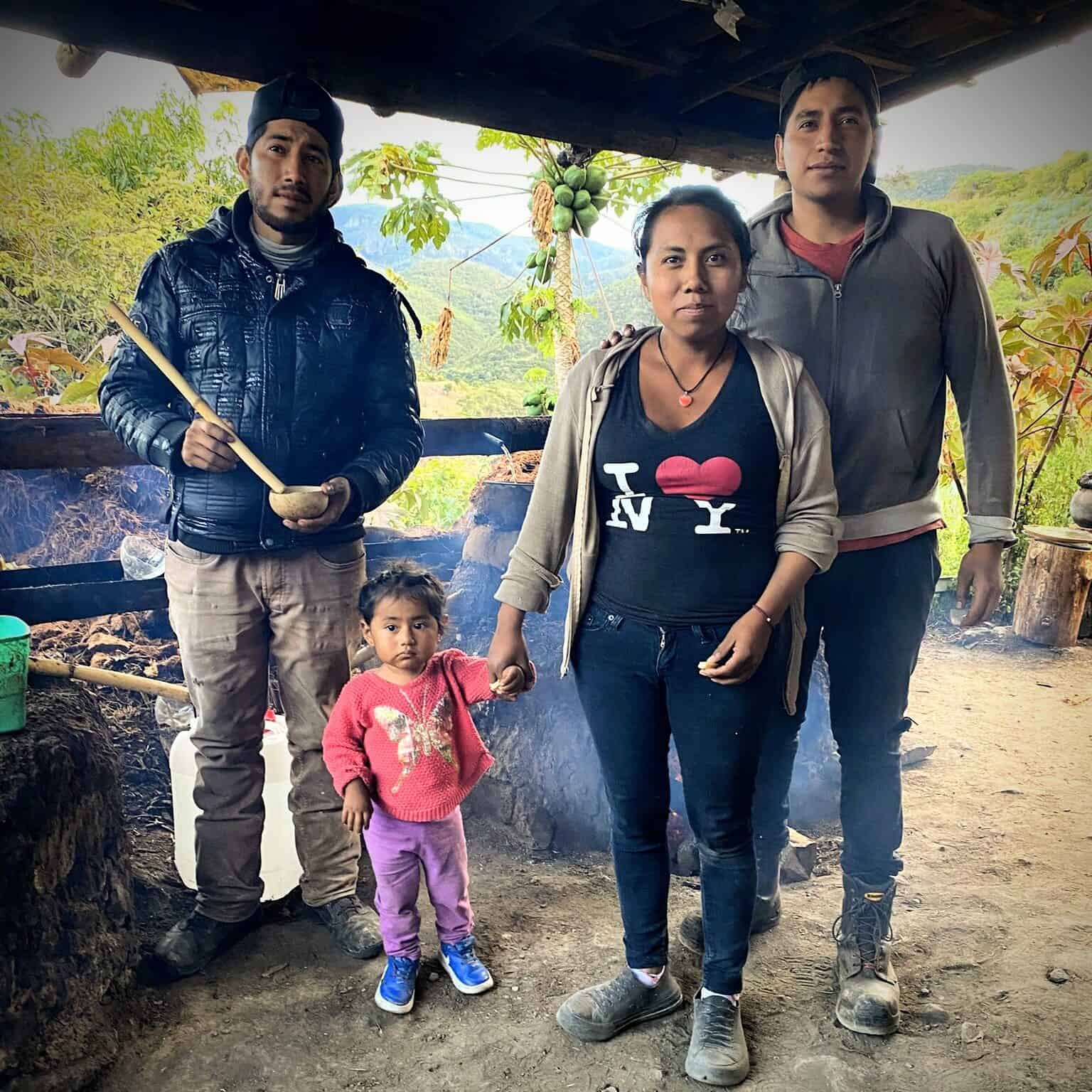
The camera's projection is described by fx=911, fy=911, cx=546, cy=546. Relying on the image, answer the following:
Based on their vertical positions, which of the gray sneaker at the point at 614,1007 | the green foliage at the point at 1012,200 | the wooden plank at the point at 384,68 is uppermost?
the green foliage at the point at 1012,200

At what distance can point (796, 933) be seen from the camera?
102 inches

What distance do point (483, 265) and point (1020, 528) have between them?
6.07 metres

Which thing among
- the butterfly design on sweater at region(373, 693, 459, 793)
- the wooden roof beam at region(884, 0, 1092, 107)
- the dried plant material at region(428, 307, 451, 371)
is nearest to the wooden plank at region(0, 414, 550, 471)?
the butterfly design on sweater at region(373, 693, 459, 793)

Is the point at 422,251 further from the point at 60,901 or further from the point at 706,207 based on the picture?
the point at 60,901

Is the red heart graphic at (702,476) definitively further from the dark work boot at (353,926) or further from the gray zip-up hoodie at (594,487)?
the dark work boot at (353,926)

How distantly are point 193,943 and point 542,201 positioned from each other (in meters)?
4.27

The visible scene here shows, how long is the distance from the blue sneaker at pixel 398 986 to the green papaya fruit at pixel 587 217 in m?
4.17

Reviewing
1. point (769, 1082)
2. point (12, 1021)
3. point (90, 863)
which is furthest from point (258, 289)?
point (769, 1082)

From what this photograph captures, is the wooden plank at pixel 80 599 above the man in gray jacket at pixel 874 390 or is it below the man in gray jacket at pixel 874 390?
below

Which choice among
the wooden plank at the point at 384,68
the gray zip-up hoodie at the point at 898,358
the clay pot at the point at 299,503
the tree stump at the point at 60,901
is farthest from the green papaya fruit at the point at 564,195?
the tree stump at the point at 60,901

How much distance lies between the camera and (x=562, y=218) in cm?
525

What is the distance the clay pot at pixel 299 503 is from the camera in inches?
83.6

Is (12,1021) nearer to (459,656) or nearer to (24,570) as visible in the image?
(459,656)

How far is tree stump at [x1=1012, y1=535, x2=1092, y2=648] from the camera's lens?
18.7 ft
